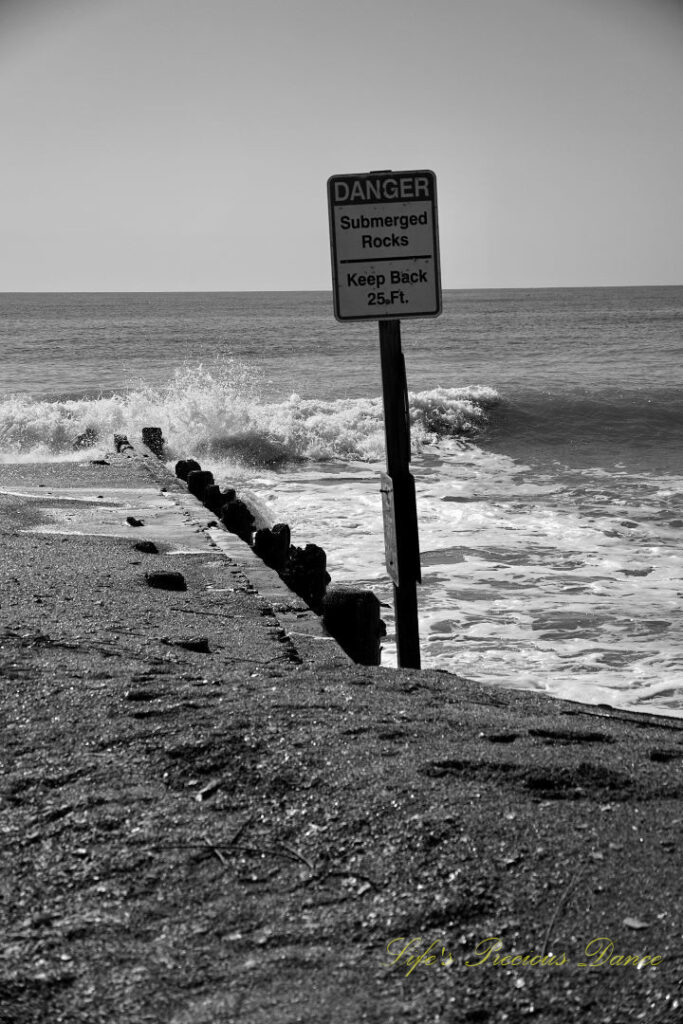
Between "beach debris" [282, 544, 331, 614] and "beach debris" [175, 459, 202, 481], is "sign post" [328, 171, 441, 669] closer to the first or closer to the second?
"beach debris" [282, 544, 331, 614]

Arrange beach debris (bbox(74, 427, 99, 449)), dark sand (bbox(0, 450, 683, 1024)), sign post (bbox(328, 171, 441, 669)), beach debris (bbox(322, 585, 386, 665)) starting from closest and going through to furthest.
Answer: dark sand (bbox(0, 450, 683, 1024))
sign post (bbox(328, 171, 441, 669))
beach debris (bbox(322, 585, 386, 665))
beach debris (bbox(74, 427, 99, 449))

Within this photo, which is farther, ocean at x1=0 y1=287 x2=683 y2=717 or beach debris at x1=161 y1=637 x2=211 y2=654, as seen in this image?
ocean at x1=0 y1=287 x2=683 y2=717

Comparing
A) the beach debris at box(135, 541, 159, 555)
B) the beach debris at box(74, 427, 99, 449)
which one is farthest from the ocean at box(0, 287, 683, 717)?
the beach debris at box(135, 541, 159, 555)

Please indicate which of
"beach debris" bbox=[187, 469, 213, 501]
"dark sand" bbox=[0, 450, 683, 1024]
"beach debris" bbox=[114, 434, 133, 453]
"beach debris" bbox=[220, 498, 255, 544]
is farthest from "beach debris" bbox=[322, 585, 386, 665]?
"beach debris" bbox=[114, 434, 133, 453]

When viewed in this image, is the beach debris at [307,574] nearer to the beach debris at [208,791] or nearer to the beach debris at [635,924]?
the beach debris at [208,791]

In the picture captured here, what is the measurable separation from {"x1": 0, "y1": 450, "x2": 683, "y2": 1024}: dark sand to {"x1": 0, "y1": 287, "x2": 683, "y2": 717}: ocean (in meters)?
2.61

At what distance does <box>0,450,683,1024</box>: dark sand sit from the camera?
201 cm

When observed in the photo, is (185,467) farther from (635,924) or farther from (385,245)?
(635,924)

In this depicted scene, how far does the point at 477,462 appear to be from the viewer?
55.0ft

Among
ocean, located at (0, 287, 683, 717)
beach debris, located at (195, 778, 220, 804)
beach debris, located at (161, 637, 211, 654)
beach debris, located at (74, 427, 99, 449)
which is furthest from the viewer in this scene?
beach debris, located at (74, 427, 99, 449)
